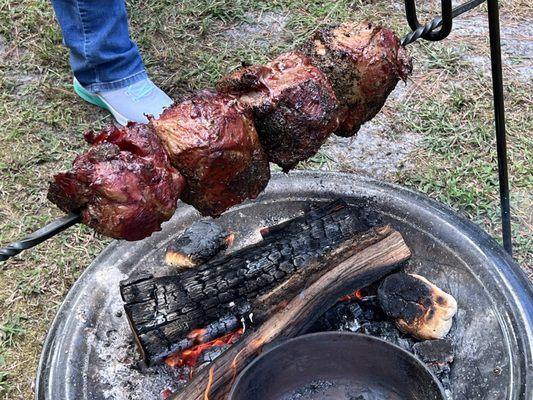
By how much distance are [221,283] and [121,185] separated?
1.01 metres

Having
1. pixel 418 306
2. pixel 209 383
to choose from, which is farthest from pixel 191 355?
pixel 418 306

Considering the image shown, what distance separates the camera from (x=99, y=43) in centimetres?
409

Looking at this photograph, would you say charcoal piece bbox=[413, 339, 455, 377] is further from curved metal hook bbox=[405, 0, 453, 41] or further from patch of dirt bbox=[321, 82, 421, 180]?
patch of dirt bbox=[321, 82, 421, 180]

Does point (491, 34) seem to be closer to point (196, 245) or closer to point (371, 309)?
point (371, 309)

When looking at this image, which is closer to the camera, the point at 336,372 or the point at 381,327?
the point at 336,372

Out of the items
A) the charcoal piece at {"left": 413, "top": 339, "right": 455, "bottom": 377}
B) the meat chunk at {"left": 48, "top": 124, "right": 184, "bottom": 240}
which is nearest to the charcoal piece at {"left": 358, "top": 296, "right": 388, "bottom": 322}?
the charcoal piece at {"left": 413, "top": 339, "right": 455, "bottom": 377}

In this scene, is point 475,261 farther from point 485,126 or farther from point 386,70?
point 485,126

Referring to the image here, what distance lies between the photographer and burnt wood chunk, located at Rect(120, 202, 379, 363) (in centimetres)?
252

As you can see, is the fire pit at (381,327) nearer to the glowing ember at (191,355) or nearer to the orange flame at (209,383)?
the glowing ember at (191,355)

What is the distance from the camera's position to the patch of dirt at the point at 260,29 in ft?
16.4

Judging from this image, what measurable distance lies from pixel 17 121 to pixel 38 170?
0.55 m

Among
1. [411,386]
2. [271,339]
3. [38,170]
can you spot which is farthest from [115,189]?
[38,170]

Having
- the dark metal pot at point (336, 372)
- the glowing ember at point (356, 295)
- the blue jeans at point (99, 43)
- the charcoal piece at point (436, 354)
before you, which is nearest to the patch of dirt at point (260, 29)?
the blue jeans at point (99, 43)

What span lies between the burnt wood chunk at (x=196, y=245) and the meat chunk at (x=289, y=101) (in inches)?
35.5
